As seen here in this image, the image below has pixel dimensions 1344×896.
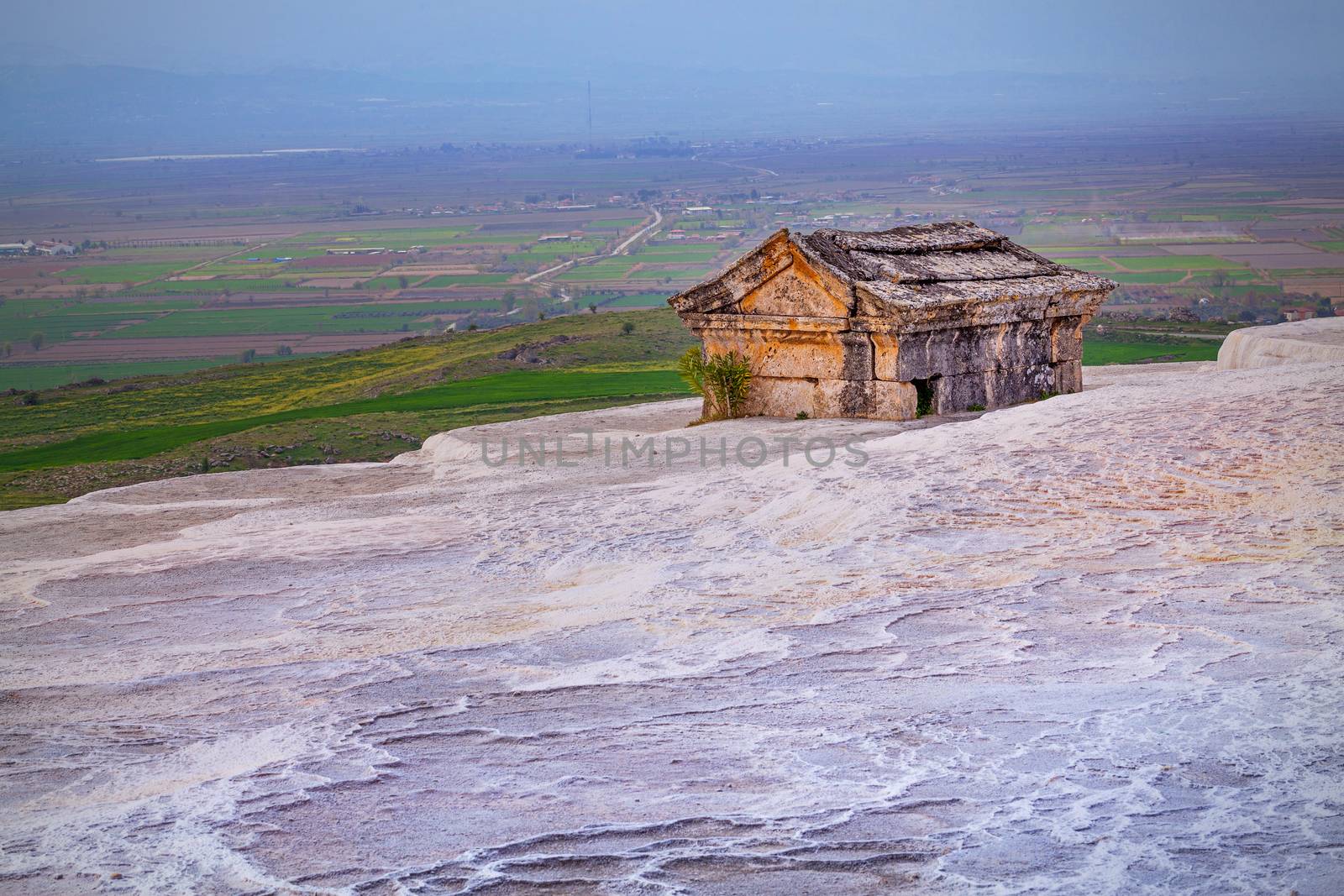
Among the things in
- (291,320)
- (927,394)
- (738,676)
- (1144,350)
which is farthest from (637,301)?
(738,676)

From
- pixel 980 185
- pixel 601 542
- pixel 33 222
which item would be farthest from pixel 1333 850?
pixel 33 222

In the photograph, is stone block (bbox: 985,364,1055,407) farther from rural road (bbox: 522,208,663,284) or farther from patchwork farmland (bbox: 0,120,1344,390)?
rural road (bbox: 522,208,663,284)

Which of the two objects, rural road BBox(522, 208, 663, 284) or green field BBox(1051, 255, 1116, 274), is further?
rural road BBox(522, 208, 663, 284)

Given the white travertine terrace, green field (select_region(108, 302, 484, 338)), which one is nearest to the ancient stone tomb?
the white travertine terrace

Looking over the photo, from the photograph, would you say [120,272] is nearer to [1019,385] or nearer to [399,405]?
[399,405]

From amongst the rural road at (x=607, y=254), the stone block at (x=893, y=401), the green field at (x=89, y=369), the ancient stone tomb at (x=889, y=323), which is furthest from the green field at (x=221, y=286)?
the stone block at (x=893, y=401)

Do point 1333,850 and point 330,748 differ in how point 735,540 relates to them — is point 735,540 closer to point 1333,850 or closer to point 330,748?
point 330,748
